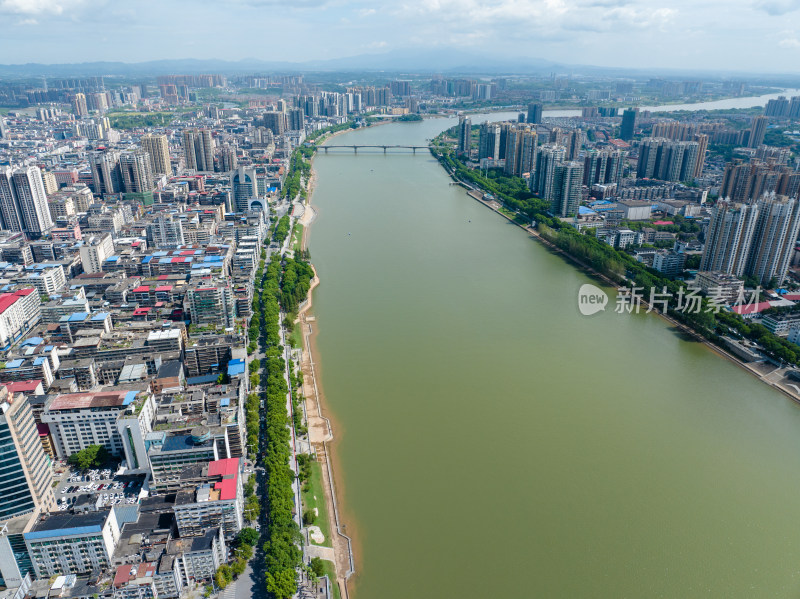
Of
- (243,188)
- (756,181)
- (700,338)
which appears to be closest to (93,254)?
(243,188)

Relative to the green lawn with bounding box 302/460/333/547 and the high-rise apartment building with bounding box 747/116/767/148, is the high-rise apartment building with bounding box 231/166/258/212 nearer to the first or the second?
the green lawn with bounding box 302/460/333/547

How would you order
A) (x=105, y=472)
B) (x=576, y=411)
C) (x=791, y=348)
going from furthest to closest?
(x=791, y=348) < (x=576, y=411) < (x=105, y=472)

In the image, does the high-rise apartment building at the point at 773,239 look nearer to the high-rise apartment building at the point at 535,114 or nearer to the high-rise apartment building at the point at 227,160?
the high-rise apartment building at the point at 227,160

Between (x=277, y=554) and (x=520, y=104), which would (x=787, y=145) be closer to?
(x=520, y=104)

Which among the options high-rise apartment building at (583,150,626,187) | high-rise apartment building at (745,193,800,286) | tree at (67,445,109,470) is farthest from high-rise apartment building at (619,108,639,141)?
tree at (67,445,109,470)

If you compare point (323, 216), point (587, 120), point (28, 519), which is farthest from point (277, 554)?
point (587, 120)

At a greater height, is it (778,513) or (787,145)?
(787,145)
